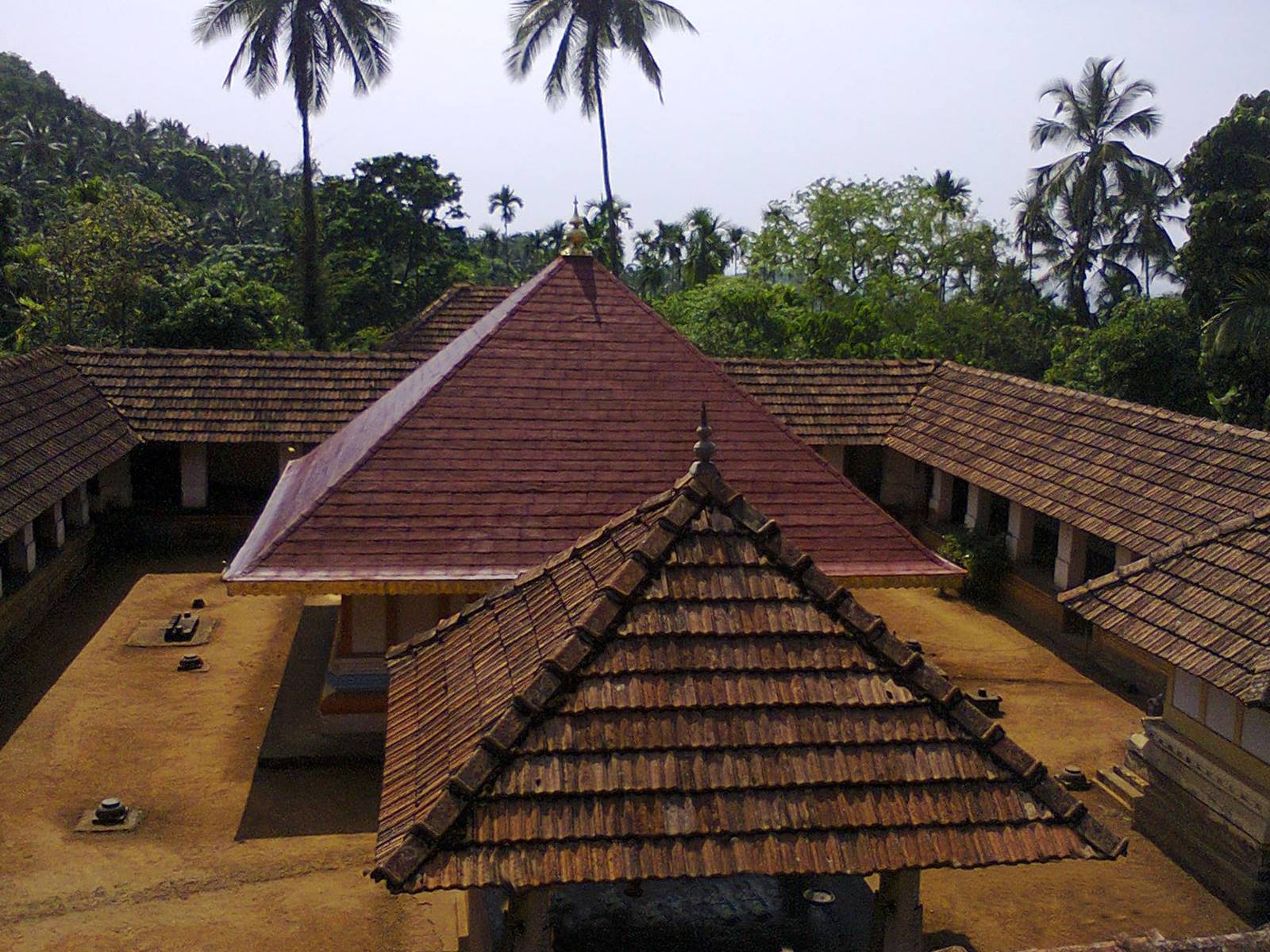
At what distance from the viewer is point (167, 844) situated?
9250mm

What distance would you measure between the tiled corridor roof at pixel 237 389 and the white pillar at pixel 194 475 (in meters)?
0.59

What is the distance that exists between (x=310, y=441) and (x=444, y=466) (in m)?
7.70

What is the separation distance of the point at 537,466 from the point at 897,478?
10.6m

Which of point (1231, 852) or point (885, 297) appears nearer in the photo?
point (1231, 852)

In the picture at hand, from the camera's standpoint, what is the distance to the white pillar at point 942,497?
18947 millimetres

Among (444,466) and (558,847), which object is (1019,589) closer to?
(444,466)

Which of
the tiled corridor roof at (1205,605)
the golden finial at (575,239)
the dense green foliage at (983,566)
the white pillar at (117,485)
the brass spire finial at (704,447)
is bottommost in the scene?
the dense green foliage at (983,566)

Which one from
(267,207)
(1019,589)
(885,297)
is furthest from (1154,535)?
(267,207)

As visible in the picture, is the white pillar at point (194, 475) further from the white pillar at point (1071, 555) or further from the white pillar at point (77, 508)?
the white pillar at point (1071, 555)

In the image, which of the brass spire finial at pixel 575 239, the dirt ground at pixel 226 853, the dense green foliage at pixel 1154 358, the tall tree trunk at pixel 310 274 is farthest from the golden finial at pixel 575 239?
the tall tree trunk at pixel 310 274

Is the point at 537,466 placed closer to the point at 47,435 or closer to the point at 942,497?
the point at 47,435

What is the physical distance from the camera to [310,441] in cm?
1795

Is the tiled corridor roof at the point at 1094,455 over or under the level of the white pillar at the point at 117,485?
over

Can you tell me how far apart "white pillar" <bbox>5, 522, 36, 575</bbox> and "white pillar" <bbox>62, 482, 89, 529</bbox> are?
2.40 meters
